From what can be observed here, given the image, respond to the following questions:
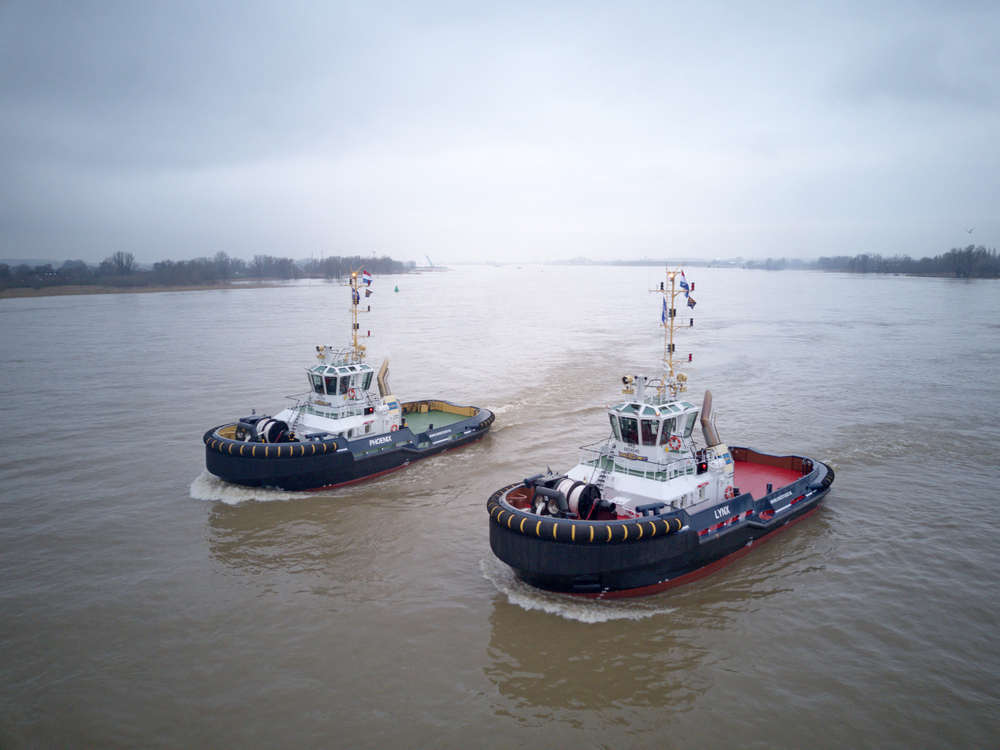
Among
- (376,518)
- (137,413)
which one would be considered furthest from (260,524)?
(137,413)

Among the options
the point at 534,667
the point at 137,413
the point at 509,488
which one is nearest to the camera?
the point at 534,667

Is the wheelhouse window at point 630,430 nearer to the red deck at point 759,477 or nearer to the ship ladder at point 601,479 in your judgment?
the ship ladder at point 601,479

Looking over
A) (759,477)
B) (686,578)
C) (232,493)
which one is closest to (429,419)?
(232,493)

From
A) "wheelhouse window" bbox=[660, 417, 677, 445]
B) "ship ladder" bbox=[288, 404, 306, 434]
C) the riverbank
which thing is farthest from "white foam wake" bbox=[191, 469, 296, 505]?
the riverbank

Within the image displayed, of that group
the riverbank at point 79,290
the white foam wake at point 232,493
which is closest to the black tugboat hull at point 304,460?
the white foam wake at point 232,493

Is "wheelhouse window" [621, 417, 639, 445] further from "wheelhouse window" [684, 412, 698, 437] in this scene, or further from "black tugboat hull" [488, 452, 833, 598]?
"black tugboat hull" [488, 452, 833, 598]

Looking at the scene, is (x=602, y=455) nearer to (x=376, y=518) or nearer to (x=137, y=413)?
(x=376, y=518)
